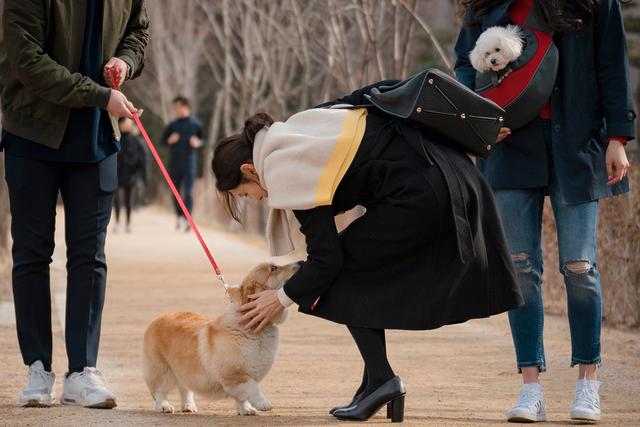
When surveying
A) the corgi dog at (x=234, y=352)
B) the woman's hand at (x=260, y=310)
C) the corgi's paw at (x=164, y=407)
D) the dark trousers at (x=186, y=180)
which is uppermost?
the woman's hand at (x=260, y=310)

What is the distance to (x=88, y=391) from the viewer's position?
5434mm

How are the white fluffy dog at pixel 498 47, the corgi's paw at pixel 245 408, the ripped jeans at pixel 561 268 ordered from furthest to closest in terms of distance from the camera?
the corgi's paw at pixel 245 408 → the ripped jeans at pixel 561 268 → the white fluffy dog at pixel 498 47

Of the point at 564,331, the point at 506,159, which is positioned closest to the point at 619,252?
the point at 564,331

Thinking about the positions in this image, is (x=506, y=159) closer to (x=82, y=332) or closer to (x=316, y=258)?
(x=316, y=258)

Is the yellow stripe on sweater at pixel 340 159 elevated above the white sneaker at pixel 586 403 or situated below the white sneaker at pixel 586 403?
above

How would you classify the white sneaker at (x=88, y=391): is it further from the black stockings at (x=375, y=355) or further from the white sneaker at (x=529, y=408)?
the white sneaker at (x=529, y=408)

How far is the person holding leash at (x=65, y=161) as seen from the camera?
5293 millimetres

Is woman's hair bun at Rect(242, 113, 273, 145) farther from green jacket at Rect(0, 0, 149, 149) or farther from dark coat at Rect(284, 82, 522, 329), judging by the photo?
green jacket at Rect(0, 0, 149, 149)

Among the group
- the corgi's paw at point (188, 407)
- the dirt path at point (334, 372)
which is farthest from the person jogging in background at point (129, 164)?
the corgi's paw at point (188, 407)

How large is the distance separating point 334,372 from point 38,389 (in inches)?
78.1

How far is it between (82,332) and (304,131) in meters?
1.47

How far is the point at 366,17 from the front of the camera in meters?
12.3

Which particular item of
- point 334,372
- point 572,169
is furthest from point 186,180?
point 572,169

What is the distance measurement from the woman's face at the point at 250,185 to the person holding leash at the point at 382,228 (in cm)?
11
